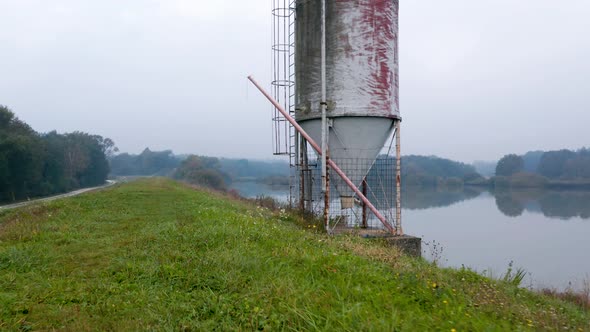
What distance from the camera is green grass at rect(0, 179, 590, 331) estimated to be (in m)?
3.73

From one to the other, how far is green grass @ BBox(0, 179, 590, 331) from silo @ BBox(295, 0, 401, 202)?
13.2 feet

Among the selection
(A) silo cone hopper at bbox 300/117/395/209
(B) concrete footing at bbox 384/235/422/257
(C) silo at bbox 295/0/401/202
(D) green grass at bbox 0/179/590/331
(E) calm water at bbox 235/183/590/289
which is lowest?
(E) calm water at bbox 235/183/590/289

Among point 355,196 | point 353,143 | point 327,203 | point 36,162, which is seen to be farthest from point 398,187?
point 36,162

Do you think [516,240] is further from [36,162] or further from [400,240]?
[36,162]

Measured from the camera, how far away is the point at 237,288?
4.47 metres

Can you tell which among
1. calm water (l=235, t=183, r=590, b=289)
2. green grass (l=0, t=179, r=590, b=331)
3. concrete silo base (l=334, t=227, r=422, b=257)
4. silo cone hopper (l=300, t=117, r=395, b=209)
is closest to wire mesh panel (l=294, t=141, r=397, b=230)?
silo cone hopper (l=300, t=117, r=395, b=209)

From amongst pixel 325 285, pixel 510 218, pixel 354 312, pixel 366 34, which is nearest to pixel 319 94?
pixel 366 34

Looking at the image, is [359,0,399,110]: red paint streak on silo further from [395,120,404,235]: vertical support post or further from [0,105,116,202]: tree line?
[0,105,116,202]: tree line

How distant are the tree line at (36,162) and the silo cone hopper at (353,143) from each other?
20924 millimetres

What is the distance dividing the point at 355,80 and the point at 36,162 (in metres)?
41.0

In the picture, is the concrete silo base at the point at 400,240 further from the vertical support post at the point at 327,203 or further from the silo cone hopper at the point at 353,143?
the silo cone hopper at the point at 353,143

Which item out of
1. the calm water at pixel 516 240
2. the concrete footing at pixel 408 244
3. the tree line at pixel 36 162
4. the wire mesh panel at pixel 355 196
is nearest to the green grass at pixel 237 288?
the concrete footing at pixel 408 244

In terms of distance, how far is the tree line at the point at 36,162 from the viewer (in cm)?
3653

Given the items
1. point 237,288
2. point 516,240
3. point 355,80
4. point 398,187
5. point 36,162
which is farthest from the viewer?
point 36,162
